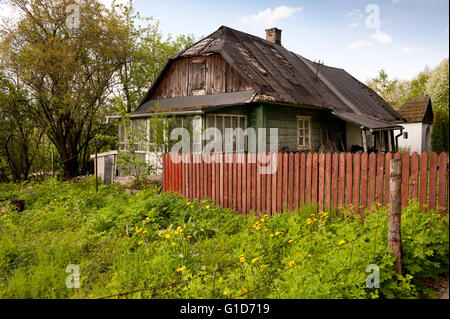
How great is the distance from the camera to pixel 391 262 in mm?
3254

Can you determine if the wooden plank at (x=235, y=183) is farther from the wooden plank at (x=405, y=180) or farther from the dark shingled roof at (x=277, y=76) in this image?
the dark shingled roof at (x=277, y=76)

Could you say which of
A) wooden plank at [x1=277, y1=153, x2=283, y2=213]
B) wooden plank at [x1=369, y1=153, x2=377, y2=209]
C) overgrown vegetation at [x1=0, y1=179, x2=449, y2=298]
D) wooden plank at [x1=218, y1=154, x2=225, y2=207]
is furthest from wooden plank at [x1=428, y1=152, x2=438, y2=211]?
wooden plank at [x1=218, y1=154, x2=225, y2=207]

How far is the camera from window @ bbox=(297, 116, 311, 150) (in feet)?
41.7

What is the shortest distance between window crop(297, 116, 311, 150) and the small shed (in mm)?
13893

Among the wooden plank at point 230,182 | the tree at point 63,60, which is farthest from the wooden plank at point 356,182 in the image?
the tree at point 63,60

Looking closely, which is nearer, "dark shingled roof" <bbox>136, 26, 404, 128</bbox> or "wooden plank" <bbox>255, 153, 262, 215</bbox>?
"wooden plank" <bbox>255, 153, 262, 215</bbox>

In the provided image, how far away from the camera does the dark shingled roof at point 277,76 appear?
11.3 metres

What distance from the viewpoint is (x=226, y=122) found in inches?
425

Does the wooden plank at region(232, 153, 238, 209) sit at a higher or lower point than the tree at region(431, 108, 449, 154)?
lower

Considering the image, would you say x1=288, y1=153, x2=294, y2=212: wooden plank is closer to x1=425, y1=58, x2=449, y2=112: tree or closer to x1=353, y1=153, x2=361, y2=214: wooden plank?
x1=353, y1=153, x2=361, y2=214: wooden plank

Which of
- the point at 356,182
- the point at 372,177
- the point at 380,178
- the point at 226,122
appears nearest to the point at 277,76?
the point at 226,122

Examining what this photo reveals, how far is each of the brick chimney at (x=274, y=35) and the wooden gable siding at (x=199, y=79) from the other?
274 inches

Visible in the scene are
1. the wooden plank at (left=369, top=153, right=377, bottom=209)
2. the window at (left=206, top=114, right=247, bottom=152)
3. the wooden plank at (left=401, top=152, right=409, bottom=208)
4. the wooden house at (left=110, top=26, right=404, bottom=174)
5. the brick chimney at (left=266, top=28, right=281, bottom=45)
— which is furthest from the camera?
the brick chimney at (left=266, top=28, right=281, bottom=45)
